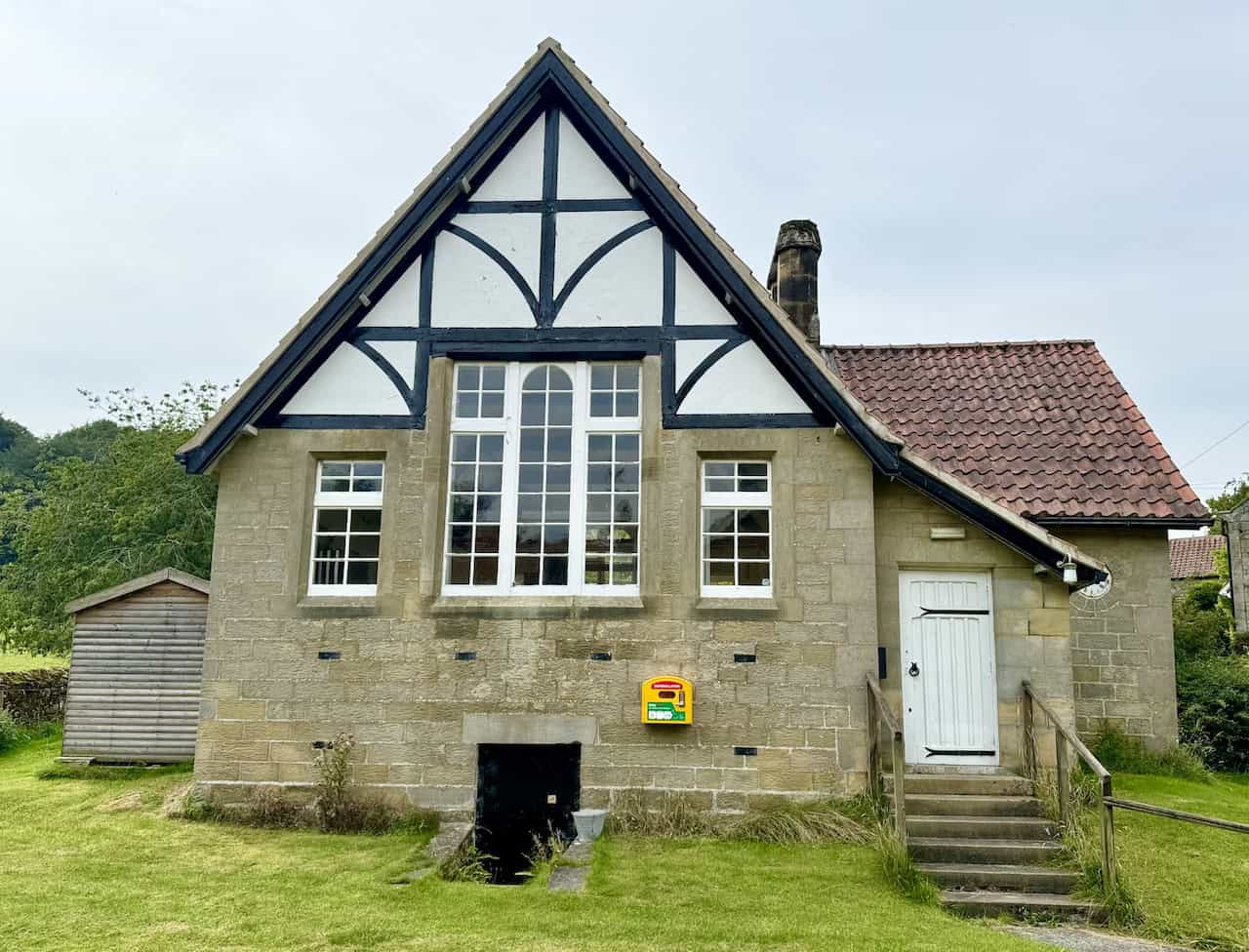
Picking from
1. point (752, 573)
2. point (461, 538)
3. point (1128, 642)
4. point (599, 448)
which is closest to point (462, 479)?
point (461, 538)

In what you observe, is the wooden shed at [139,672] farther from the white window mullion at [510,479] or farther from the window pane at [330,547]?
the white window mullion at [510,479]

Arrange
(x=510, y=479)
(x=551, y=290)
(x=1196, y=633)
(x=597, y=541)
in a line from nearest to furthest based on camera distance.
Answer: (x=597, y=541), (x=510, y=479), (x=551, y=290), (x=1196, y=633)

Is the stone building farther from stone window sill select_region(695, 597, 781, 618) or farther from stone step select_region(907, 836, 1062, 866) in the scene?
stone step select_region(907, 836, 1062, 866)

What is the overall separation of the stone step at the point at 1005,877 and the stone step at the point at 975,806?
779 millimetres

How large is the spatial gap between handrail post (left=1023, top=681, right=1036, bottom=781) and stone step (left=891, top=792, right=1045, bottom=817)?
2.52ft

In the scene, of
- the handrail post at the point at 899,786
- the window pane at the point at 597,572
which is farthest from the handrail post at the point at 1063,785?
the window pane at the point at 597,572

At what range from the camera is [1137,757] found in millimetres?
10961

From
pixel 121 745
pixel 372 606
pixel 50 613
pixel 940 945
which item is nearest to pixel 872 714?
pixel 940 945

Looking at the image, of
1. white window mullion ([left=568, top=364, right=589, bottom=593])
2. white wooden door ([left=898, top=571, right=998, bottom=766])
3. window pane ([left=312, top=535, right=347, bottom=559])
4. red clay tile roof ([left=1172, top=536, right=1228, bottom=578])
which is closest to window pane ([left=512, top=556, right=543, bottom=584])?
white window mullion ([left=568, top=364, right=589, bottom=593])

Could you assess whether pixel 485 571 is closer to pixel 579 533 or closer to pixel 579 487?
pixel 579 533

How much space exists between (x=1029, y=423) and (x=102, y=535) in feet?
62.7

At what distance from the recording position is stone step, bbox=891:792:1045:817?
8.15 metres

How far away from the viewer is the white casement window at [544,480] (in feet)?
31.0

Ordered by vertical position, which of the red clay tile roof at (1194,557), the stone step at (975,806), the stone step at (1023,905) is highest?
the red clay tile roof at (1194,557)
